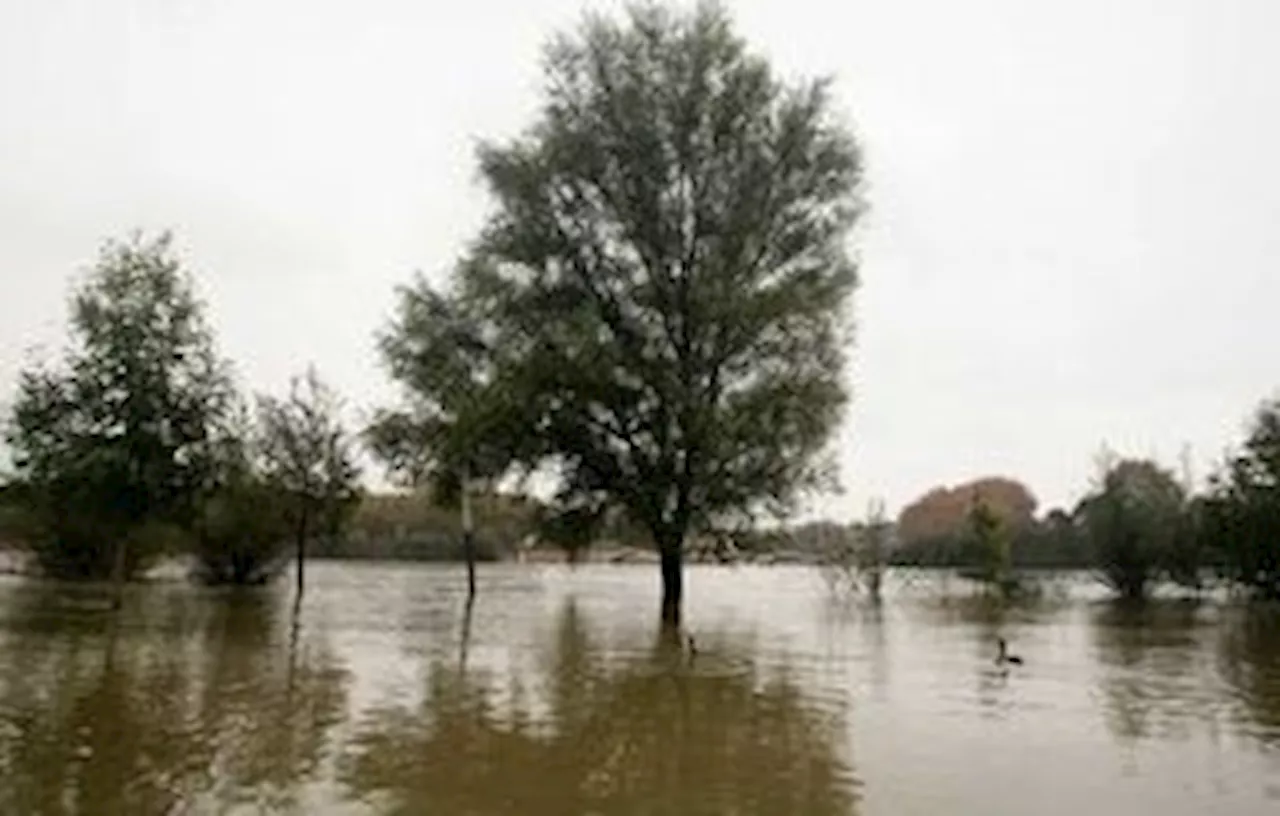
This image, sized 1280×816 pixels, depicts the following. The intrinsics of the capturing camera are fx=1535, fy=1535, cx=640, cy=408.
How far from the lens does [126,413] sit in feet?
107

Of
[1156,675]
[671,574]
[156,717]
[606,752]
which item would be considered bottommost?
[606,752]

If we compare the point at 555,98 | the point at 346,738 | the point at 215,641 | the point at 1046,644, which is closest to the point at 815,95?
the point at 555,98

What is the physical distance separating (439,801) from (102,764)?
305cm

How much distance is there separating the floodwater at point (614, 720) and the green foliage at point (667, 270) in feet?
14.5

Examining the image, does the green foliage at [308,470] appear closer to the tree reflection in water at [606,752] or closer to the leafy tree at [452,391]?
the leafy tree at [452,391]

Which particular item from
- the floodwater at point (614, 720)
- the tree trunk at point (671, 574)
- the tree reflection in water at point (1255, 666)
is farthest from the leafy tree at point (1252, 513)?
the tree trunk at point (671, 574)

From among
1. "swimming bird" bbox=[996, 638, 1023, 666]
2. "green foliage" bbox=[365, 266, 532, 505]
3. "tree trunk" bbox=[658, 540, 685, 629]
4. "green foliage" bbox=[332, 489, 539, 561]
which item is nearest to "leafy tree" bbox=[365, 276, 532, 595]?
"green foliage" bbox=[365, 266, 532, 505]

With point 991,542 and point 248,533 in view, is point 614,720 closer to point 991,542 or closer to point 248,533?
point 248,533

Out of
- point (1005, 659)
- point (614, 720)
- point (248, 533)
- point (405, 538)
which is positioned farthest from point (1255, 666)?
point (405, 538)

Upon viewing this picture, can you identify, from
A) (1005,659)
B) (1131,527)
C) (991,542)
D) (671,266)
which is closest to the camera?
(1005,659)

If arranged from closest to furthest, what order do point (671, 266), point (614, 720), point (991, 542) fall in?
point (614, 720), point (671, 266), point (991, 542)

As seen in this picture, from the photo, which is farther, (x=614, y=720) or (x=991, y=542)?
(x=991, y=542)

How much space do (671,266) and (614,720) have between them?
792 inches

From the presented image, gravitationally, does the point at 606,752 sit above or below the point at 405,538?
below
